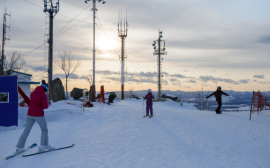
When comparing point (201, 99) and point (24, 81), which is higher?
point (24, 81)

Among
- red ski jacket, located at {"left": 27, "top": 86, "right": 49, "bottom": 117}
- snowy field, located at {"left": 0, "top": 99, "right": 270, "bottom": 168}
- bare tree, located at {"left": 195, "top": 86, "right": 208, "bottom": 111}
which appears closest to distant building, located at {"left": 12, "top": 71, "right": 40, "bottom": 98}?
snowy field, located at {"left": 0, "top": 99, "right": 270, "bottom": 168}

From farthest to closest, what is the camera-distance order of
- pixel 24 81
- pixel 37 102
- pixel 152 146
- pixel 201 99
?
pixel 201 99 → pixel 24 81 → pixel 152 146 → pixel 37 102

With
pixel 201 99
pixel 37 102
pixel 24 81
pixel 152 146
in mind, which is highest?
pixel 24 81

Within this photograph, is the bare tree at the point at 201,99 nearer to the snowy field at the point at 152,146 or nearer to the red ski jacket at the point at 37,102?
the snowy field at the point at 152,146

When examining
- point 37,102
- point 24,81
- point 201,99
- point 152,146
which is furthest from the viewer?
point 201,99

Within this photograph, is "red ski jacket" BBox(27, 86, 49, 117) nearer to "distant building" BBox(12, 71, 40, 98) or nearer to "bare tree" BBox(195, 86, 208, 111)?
"distant building" BBox(12, 71, 40, 98)

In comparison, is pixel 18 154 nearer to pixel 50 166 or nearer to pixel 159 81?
pixel 50 166

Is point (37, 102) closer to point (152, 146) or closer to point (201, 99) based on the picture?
point (152, 146)

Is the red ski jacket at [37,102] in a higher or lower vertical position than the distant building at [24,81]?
lower

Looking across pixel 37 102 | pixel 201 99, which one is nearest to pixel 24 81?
pixel 37 102

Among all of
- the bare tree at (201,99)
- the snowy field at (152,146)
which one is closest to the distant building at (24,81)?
the snowy field at (152,146)

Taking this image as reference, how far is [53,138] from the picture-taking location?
8.04 metres

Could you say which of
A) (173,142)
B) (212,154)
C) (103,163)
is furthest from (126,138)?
(212,154)

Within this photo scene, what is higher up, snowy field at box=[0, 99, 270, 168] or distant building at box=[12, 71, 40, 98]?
distant building at box=[12, 71, 40, 98]
